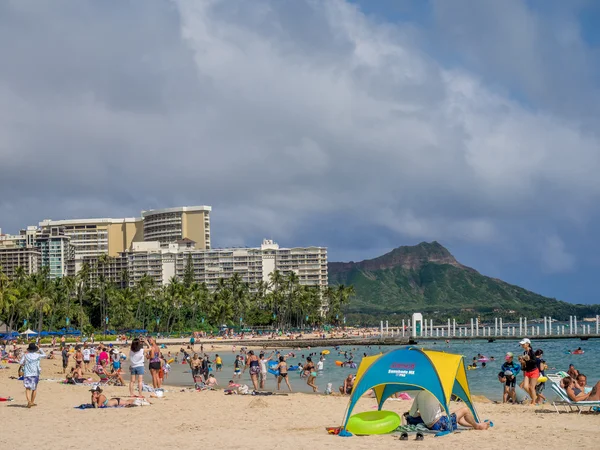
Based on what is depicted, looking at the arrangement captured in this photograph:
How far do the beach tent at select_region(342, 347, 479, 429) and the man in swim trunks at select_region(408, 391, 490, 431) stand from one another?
0.13 meters

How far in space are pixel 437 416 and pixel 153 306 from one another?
108 metres

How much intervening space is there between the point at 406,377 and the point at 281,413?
4.48 metres

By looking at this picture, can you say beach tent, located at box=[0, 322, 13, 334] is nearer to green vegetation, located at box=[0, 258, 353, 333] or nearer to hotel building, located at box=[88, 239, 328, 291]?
green vegetation, located at box=[0, 258, 353, 333]

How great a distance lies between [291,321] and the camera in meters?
142

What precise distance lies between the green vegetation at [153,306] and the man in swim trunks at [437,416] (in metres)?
73.2

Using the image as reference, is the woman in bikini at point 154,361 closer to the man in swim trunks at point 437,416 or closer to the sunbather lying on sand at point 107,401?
the sunbather lying on sand at point 107,401

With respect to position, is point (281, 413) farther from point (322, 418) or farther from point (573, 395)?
point (573, 395)

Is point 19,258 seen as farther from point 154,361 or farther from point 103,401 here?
point 103,401

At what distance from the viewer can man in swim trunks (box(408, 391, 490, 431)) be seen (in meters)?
14.6

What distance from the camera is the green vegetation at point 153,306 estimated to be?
102938 mm

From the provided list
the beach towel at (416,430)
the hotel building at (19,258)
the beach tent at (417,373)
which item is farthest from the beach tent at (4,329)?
the hotel building at (19,258)

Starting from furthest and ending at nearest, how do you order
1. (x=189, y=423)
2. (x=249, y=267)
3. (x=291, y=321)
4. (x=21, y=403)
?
(x=249, y=267) < (x=291, y=321) < (x=21, y=403) < (x=189, y=423)

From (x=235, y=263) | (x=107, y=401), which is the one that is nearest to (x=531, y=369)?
(x=107, y=401)

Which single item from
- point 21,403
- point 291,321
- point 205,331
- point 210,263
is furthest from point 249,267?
point 21,403
